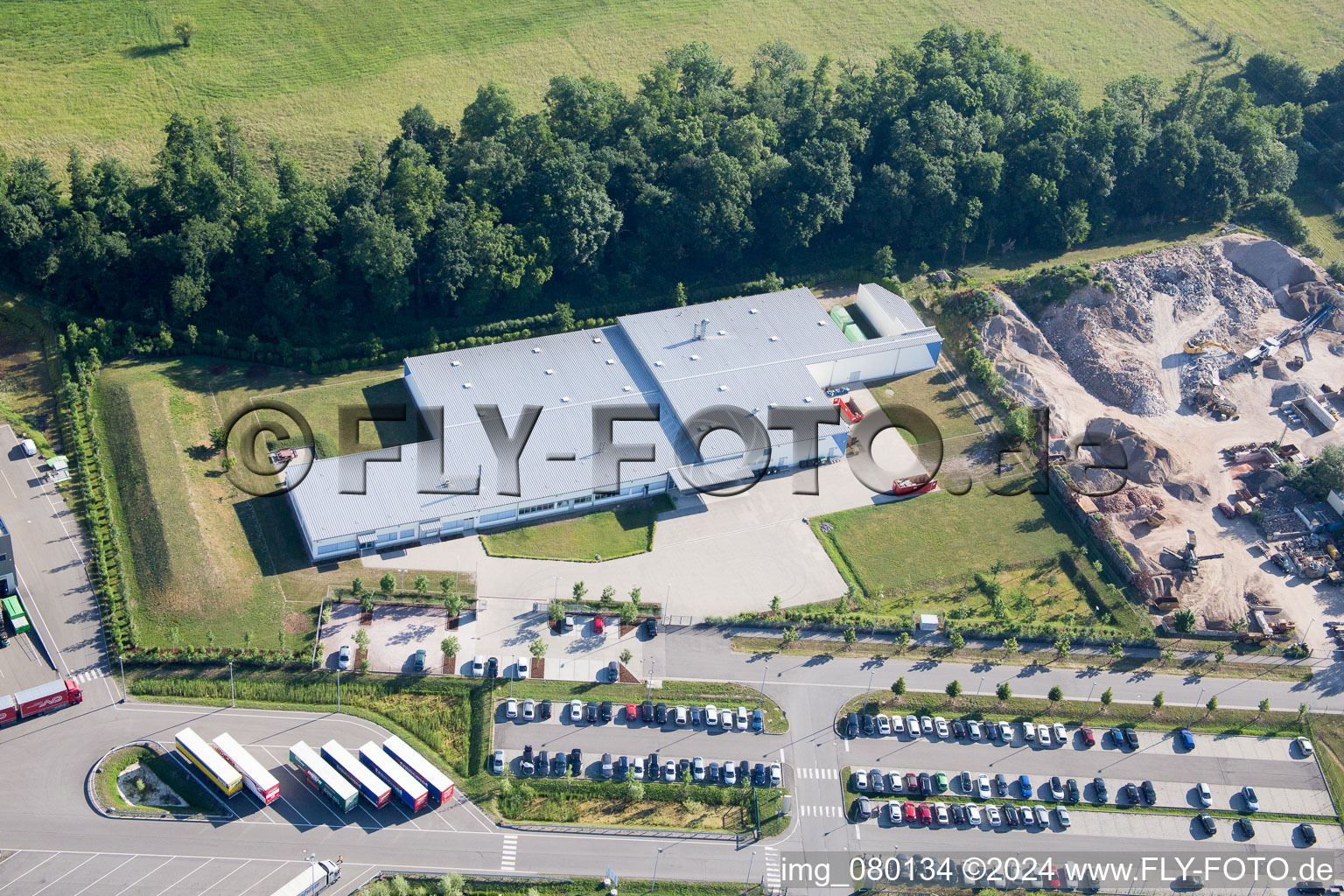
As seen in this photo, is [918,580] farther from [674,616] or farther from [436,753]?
[436,753]

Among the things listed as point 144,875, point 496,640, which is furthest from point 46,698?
point 496,640

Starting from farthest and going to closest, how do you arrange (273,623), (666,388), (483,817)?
(666,388)
(273,623)
(483,817)

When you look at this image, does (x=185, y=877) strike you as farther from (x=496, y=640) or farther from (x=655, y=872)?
(x=655, y=872)

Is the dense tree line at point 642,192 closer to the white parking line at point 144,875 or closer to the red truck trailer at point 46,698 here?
the red truck trailer at point 46,698

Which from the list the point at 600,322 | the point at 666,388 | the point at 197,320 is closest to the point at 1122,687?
the point at 666,388

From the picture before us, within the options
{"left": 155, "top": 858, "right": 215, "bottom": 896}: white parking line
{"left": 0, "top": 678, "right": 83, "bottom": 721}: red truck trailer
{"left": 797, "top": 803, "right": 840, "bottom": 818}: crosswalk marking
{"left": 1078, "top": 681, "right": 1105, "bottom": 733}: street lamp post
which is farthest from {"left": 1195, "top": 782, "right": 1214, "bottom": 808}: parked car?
{"left": 0, "top": 678, "right": 83, "bottom": 721}: red truck trailer

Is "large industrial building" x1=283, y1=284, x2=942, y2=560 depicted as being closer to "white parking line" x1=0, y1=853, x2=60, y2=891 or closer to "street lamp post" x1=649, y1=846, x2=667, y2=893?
"white parking line" x1=0, y1=853, x2=60, y2=891
